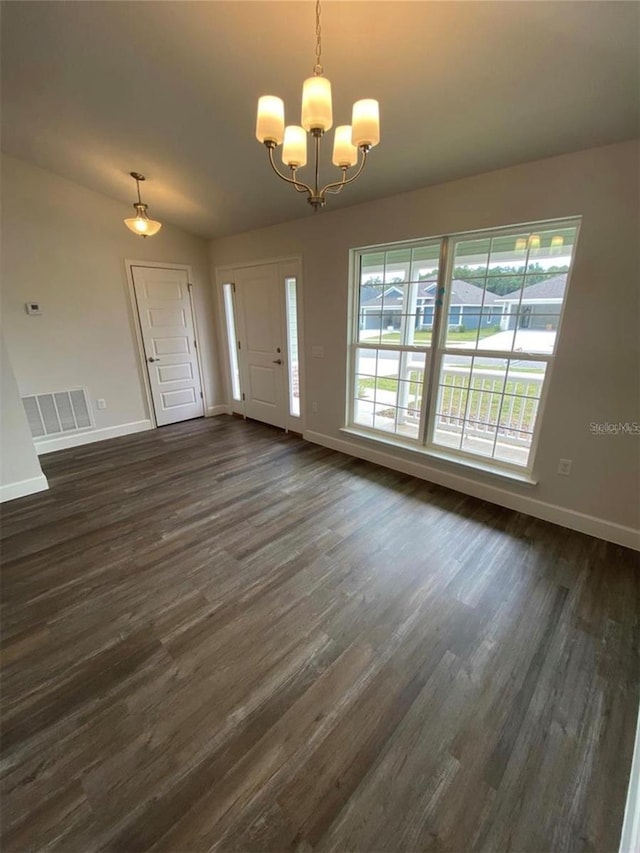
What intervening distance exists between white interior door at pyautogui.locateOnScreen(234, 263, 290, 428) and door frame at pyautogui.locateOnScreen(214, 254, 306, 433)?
0.08 m

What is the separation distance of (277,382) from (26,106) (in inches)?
121

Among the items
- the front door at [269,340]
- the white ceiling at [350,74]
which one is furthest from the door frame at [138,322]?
the white ceiling at [350,74]

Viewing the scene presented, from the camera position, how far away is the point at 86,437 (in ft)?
13.8

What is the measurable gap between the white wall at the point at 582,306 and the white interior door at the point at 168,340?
7.20ft

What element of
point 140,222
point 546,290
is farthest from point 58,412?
point 546,290

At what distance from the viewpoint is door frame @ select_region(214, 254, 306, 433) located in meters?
3.81

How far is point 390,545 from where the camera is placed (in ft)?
7.68

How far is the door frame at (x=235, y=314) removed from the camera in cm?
381

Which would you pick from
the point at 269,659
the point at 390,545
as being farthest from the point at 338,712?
the point at 390,545

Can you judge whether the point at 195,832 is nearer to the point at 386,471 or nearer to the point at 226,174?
the point at 386,471

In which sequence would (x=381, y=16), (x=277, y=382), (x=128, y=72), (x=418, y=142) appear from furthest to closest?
1. (x=277, y=382)
2. (x=418, y=142)
3. (x=128, y=72)
4. (x=381, y=16)

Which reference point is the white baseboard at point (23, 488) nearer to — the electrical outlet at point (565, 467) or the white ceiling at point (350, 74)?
the white ceiling at point (350, 74)

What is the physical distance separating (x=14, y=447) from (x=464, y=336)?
12.9ft

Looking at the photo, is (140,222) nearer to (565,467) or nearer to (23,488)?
→ (23,488)
